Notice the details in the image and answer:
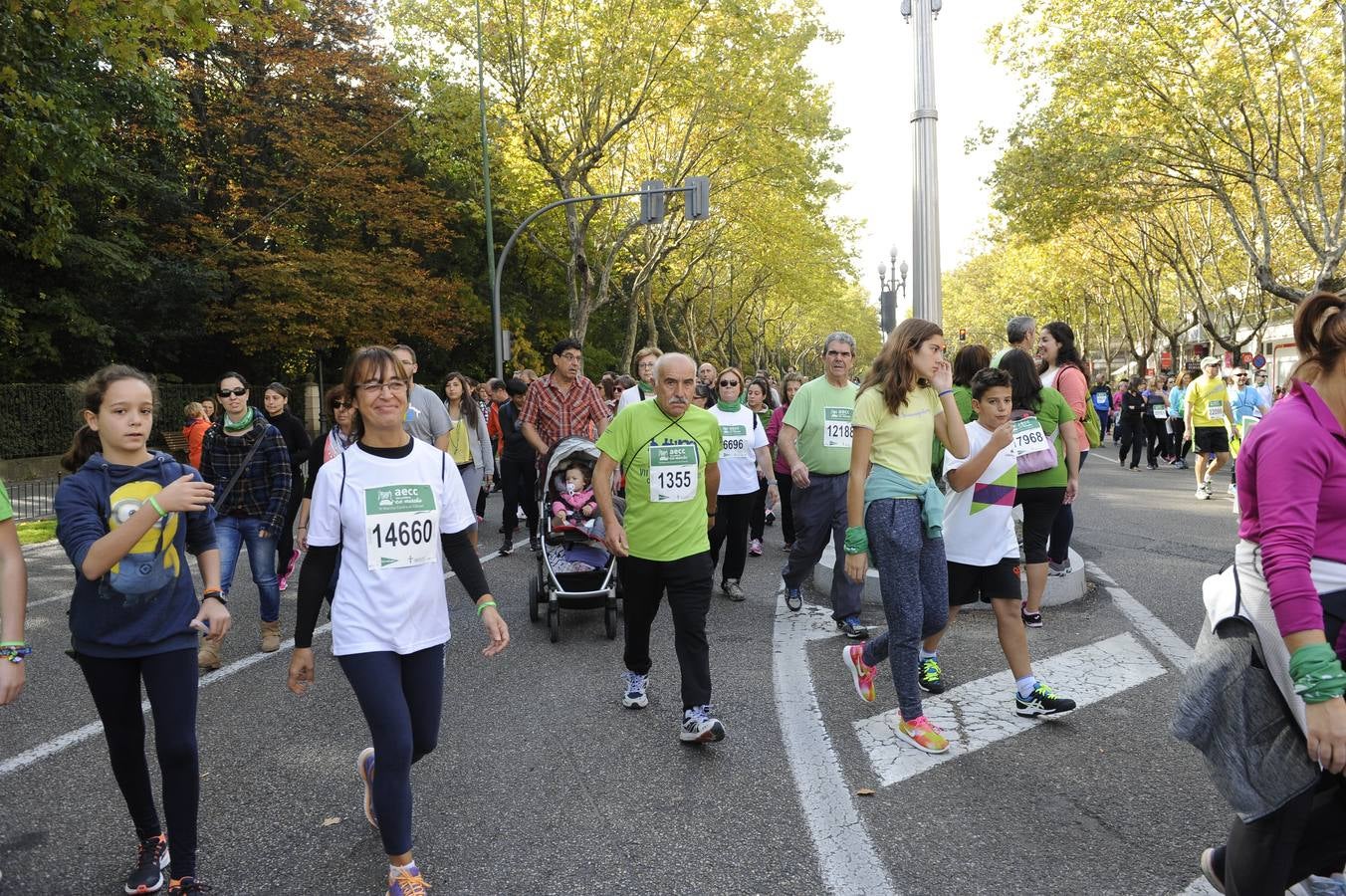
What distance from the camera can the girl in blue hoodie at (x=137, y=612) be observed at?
3.15m

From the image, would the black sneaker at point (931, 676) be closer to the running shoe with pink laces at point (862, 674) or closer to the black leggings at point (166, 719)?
the running shoe with pink laces at point (862, 674)

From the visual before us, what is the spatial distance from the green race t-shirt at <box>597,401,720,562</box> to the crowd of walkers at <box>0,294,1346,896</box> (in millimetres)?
11

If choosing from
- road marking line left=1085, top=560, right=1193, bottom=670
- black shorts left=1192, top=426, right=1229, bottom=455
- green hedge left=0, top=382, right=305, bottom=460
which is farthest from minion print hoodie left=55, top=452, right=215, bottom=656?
green hedge left=0, top=382, right=305, bottom=460

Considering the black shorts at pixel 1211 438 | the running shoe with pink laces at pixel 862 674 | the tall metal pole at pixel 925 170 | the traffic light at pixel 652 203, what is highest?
the traffic light at pixel 652 203

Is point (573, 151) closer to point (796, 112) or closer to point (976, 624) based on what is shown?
point (796, 112)

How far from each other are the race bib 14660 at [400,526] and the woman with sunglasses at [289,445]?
3.64 metres

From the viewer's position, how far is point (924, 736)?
4.37m

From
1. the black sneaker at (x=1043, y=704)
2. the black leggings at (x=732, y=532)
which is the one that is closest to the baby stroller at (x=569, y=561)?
the black leggings at (x=732, y=532)

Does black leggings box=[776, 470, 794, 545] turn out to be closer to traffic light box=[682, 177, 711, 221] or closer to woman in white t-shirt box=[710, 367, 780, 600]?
woman in white t-shirt box=[710, 367, 780, 600]

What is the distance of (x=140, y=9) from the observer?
374 inches

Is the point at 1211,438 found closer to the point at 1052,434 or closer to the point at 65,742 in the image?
the point at 1052,434

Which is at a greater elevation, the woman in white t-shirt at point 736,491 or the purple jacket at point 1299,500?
the purple jacket at point 1299,500

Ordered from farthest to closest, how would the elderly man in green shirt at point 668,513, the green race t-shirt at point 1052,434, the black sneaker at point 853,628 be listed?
the black sneaker at point 853,628 < the green race t-shirt at point 1052,434 < the elderly man in green shirt at point 668,513

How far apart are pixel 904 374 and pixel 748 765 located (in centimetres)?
182
